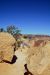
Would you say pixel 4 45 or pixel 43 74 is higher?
pixel 4 45

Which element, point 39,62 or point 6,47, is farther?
point 6,47

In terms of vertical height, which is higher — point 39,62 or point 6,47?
point 6,47

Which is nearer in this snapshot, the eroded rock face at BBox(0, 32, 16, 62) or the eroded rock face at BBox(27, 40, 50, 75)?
the eroded rock face at BBox(27, 40, 50, 75)

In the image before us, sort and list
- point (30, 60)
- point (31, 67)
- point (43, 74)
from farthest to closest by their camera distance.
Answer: point (30, 60) < point (31, 67) < point (43, 74)

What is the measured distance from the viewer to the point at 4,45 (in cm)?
649

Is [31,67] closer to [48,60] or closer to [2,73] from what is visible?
[48,60]

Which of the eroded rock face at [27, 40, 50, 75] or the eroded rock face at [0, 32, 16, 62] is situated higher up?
the eroded rock face at [0, 32, 16, 62]

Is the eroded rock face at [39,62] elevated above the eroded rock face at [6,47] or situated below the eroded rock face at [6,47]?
below

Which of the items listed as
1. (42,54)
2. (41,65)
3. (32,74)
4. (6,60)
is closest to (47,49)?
(42,54)

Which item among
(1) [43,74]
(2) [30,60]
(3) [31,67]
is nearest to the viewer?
(1) [43,74]

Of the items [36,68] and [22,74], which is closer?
[36,68]

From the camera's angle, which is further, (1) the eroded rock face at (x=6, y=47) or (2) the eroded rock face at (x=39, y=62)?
(1) the eroded rock face at (x=6, y=47)

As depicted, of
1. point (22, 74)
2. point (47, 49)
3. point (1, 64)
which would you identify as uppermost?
point (47, 49)

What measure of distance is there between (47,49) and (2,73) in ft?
6.21
